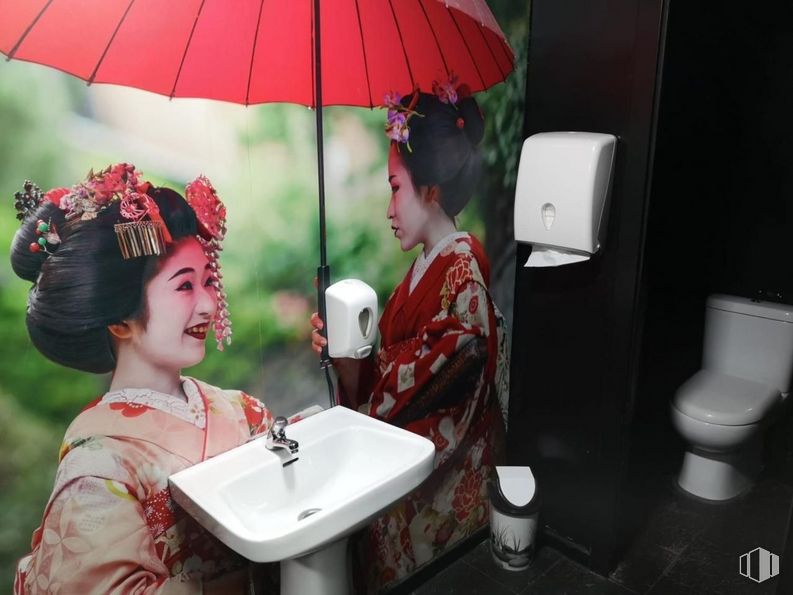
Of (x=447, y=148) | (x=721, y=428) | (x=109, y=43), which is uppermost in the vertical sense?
(x=109, y=43)

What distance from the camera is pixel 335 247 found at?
1732 mm

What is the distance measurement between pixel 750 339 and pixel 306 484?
2.12 metres

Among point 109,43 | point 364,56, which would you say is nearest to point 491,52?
point 364,56

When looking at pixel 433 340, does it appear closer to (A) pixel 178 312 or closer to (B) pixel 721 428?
(A) pixel 178 312

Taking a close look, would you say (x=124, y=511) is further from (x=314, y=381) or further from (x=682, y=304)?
(x=682, y=304)

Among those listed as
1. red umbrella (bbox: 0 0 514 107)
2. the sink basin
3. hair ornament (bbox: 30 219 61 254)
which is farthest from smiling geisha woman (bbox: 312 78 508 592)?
hair ornament (bbox: 30 219 61 254)

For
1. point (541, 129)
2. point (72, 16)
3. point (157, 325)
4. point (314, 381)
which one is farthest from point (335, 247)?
point (541, 129)

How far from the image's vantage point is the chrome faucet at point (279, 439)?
5.09ft

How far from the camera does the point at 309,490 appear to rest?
1.64 meters

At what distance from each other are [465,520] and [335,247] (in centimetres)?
125

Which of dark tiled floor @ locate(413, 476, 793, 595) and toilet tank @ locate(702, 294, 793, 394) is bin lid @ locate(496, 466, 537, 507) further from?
toilet tank @ locate(702, 294, 793, 394)

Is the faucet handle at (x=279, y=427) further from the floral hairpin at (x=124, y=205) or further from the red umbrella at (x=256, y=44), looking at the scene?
the red umbrella at (x=256, y=44)

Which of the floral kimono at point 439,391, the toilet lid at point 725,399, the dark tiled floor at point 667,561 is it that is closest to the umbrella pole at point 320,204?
the floral kimono at point 439,391

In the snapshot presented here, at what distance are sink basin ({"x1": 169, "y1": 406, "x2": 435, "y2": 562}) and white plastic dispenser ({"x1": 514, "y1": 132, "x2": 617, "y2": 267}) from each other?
823 mm
